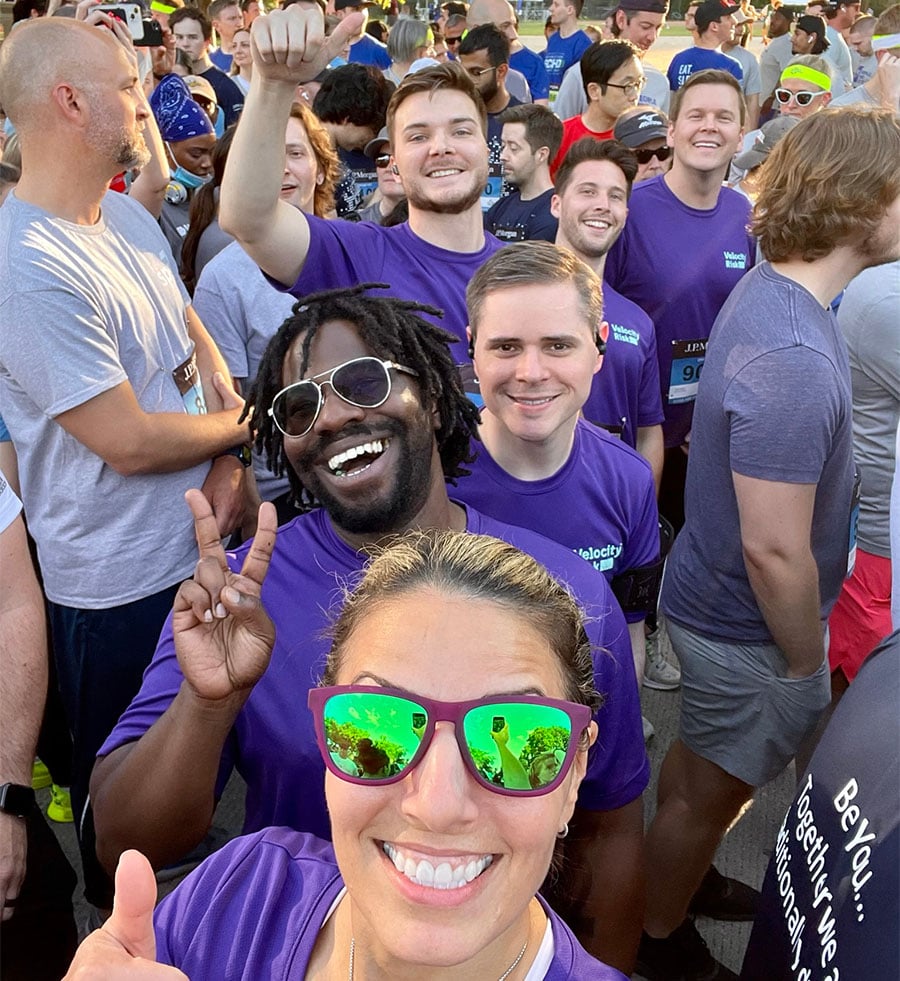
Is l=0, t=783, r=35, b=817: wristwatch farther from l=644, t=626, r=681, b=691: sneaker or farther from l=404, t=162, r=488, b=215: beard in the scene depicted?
l=644, t=626, r=681, b=691: sneaker

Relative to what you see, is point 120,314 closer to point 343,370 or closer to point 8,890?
point 343,370

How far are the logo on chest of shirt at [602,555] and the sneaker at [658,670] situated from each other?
5.89ft

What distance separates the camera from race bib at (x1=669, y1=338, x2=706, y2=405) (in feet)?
13.1

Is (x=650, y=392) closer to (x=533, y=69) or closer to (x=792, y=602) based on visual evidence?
(x=792, y=602)

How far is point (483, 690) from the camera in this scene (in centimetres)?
128

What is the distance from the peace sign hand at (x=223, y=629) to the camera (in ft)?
5.11

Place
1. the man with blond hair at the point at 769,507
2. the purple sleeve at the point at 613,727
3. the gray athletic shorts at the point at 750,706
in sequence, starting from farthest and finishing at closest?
the gray athletic shorts at the point at 750,706 < the man with blond hair at the point at 769,507 < the purple sleeve at the point at 613,727

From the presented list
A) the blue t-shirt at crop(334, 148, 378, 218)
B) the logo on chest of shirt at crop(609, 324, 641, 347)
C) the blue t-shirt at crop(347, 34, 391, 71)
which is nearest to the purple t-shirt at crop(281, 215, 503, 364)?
the logo on chest of shirt at crop(609, 324, 641, 347)

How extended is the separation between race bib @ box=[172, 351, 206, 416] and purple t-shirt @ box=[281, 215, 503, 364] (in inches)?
14.8

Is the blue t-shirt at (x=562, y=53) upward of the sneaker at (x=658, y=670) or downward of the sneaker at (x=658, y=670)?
upward

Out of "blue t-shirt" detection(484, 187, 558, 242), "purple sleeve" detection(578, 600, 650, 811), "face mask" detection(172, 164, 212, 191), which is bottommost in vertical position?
"purple sleeve" detection(578, 600, 650, 811)

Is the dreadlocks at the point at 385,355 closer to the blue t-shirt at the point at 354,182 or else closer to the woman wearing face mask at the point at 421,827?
the woman wearing face mask at the point at 421,827

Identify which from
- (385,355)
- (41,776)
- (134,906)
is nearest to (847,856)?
(134,906)

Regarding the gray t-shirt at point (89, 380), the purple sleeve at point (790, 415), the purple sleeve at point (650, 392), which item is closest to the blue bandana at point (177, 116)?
the gray t-shirt at point (89, 380)
